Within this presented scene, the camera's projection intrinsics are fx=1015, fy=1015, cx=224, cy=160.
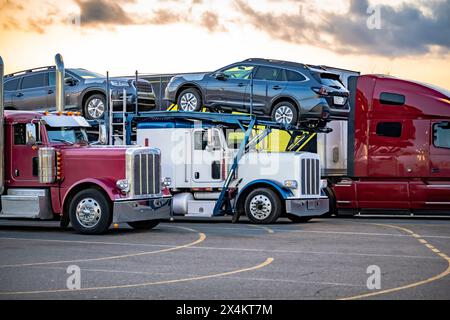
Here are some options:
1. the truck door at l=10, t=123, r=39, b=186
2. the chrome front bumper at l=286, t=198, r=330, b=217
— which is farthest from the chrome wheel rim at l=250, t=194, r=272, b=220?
the truck door at l=10, t=123, r=39, b=186

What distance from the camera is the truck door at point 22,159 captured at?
22.1 m

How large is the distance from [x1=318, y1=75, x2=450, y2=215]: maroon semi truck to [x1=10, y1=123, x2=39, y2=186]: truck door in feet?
29.2

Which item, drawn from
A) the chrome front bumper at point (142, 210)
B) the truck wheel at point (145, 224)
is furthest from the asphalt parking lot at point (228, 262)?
the chrome front bumper at point (142, 210)

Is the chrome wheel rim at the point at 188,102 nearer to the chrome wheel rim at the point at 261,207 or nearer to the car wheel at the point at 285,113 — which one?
the car wheel at the point at 285,113

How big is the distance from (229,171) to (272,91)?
2.30 meters

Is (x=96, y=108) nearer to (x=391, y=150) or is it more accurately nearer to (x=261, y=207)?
(x=261, y=207)

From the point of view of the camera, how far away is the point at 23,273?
1386cm

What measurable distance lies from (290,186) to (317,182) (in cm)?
132

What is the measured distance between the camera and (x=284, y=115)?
25516 millimetres

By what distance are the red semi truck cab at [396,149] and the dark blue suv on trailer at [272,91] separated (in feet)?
4.22

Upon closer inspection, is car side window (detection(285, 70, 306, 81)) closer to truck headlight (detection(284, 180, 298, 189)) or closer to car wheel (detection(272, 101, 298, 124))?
car wheel (detection(272, 101, 298, 124))

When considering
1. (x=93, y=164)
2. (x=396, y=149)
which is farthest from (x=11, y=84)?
(x=396, y=149)

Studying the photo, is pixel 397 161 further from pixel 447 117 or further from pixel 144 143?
pixel 144 143

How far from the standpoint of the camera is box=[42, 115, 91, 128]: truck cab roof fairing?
73.0 feet
